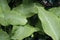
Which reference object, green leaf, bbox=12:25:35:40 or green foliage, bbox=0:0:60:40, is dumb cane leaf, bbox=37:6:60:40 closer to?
green foliage, bbox=0:0:60:40

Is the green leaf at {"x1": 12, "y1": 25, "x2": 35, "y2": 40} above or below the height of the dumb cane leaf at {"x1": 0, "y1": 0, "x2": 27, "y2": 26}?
below

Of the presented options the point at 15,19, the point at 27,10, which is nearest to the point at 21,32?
the point at 15,19

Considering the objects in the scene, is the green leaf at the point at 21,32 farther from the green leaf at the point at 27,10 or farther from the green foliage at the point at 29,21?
the green leaf at the point at 27,10

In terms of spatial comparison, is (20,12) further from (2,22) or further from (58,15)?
(58,15)

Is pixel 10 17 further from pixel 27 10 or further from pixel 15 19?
pixel 27 10

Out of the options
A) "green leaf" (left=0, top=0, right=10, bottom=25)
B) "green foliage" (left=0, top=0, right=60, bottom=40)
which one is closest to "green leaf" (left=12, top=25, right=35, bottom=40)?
"green foliage" (left=0, top=0, right=60, bottom=40)

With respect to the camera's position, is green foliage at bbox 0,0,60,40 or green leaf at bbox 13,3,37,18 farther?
green leaf at bbox 13,3,37,18

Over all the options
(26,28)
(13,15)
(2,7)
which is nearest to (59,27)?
(26,28)
